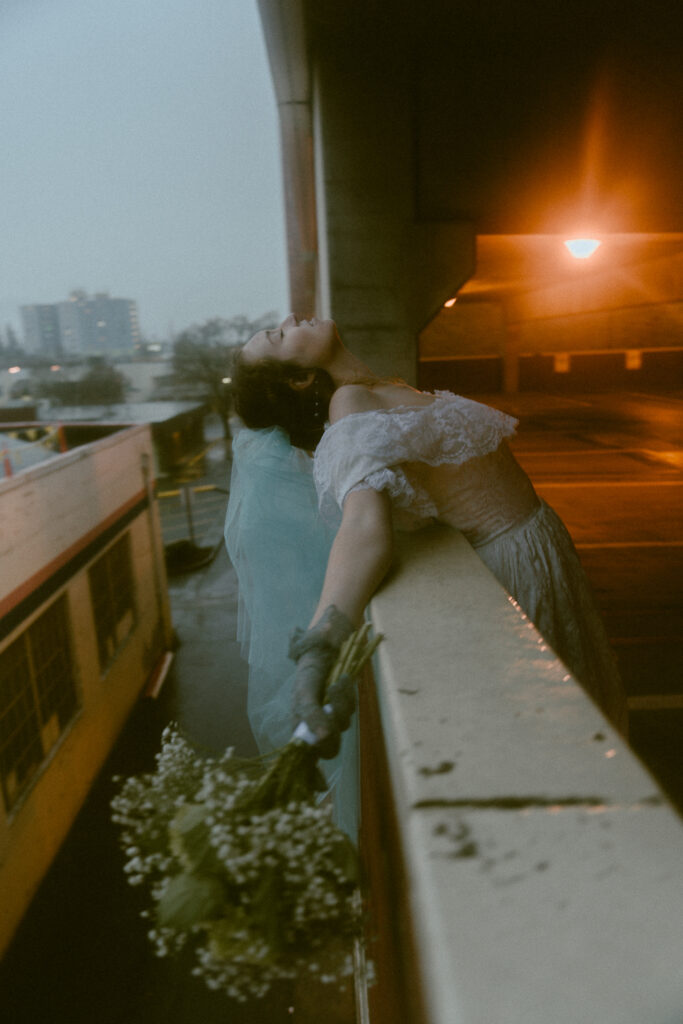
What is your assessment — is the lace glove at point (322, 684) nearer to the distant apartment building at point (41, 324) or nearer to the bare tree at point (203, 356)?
the bare tree at point (203, 356)

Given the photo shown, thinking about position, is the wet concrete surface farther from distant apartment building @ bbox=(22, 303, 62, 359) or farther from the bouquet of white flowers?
distant apartment building @ bbox=(22, 303, 62, 359)

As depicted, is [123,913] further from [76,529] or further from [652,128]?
[652,128]

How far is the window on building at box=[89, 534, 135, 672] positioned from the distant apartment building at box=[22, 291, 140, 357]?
54.6m

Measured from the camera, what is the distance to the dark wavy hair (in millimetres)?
1894

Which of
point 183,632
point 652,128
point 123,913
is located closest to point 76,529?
point 123,913

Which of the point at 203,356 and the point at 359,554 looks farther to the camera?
the point at 203,356

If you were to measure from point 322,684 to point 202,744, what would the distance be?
147cm

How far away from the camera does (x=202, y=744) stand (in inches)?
89.2

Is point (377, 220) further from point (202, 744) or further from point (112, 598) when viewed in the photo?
point (112, 598)

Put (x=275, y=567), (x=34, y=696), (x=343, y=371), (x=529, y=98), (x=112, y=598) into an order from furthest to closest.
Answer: (x=112, y=598) < (x=34, y=696) < (x=529, y=98) < (x=343, y=371) < (x=275, y=567)

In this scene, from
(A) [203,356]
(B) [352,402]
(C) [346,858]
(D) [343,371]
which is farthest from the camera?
(A) [203,356]

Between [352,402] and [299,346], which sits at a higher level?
[299,346]

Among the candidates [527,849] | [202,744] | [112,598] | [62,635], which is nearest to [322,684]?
[527,849]

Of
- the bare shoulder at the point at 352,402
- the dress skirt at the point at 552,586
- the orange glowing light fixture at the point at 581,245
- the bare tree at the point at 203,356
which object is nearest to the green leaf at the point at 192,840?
the bare shoulder at the point at 352,402
